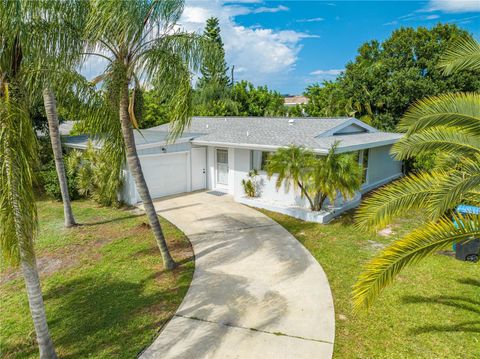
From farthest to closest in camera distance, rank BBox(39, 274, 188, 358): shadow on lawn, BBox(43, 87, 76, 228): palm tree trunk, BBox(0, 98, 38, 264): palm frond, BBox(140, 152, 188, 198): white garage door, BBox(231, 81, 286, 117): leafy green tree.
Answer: BBox(231, 81, 286, 117): leafy green tree → BBox(140, 152, 188, 198): white garage door → BBox(43, 87, 76, 228): palm tree trunk → BBox(39, 274, 188, 358): shadow on lawn → BBox(0, 98, 38, 264): palm frond

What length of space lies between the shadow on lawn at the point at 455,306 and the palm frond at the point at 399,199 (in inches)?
92.2

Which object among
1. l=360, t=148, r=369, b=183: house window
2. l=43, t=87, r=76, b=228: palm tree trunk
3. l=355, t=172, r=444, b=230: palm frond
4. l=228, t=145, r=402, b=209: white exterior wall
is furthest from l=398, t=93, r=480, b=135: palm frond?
l=360, t=148, r=369, b=183: house window

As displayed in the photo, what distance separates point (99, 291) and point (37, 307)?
103 inches

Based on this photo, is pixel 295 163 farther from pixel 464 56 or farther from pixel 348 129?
pixel 464 56

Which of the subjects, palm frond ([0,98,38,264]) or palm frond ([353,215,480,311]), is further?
palm frond ([353,215,480,311])

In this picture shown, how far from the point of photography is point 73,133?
82.1 feet

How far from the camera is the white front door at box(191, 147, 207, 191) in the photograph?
17.4m

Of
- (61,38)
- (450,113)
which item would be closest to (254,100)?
(61,38)

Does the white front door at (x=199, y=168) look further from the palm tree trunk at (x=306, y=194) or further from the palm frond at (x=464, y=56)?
the palm frond at (x=464, y=56)

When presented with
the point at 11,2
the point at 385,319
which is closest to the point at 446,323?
the point at 385,319

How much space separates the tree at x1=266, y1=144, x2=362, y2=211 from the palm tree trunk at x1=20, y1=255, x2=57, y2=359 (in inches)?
353

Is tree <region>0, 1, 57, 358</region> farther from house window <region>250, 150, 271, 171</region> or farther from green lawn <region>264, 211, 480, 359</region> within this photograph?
house window <region>250, 150, 271, 171</region>

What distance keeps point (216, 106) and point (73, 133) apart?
1265 centimetres

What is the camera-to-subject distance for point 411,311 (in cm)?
668
